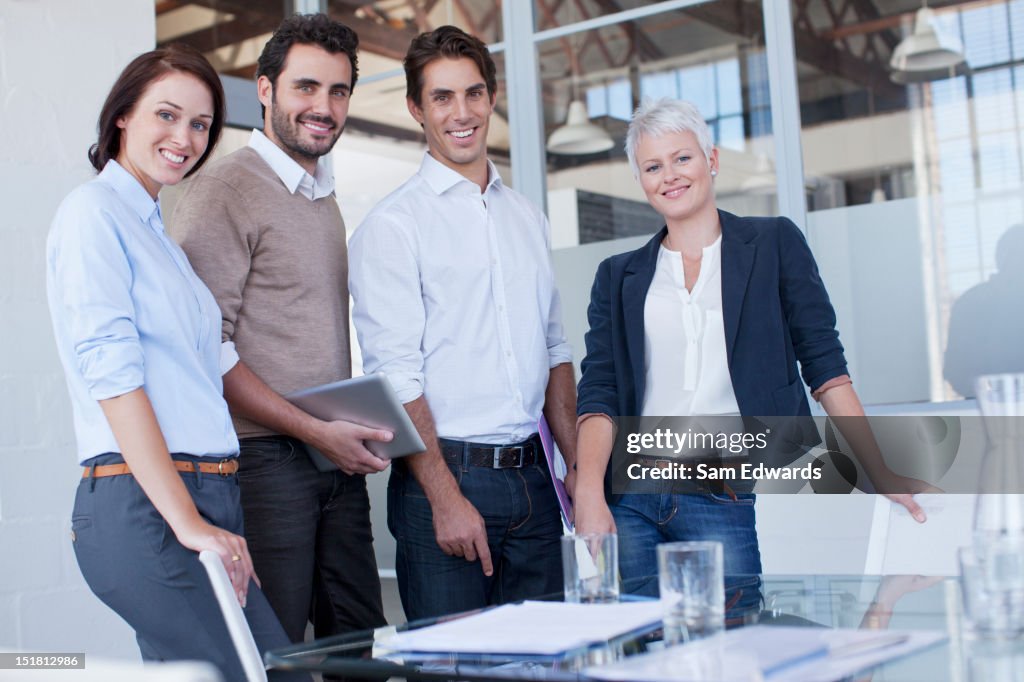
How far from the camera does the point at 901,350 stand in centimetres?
340

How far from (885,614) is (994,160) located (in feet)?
7.71

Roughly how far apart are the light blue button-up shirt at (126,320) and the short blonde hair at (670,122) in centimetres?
108

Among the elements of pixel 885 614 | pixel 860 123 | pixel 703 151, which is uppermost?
pixel 860 123

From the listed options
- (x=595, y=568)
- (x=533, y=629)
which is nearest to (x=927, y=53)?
(x=595, y=568)

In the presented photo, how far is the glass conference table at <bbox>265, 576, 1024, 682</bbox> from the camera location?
1.14 meters

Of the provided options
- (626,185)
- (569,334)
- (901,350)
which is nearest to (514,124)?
(626,185)

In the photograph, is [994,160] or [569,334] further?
[569,334]

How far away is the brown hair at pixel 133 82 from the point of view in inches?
79.0

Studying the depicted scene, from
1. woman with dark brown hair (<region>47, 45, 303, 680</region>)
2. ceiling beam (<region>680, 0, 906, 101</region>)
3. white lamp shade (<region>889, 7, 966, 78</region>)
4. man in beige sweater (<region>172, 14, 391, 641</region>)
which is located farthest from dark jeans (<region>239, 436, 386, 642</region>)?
white lamp shade (<region>889, 7, 966, 78</region>)

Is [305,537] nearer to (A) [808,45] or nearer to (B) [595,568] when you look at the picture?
(B) [595,568]

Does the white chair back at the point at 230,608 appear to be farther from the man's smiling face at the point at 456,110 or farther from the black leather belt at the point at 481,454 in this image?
the man's smiling face at the point at 456,110

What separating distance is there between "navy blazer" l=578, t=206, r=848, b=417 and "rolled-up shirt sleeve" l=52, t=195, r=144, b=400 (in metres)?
1.06

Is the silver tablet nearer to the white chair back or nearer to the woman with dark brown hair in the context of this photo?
the woman with dark brown hair

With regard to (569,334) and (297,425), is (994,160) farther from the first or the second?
(297,425)
